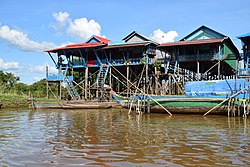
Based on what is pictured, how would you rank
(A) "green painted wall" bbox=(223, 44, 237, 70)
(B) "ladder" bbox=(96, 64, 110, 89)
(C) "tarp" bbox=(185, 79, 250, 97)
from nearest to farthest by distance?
(C) "tarp" bbox=(185, 79, 250, 97)
(A) "green painted wall" bbox=(223, 44, 237, 70)
(B) "ladder" bbox=(96, 64, 110, 89)

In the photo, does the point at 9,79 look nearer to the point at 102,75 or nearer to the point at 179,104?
the point at 102,75

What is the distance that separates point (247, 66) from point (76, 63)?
61.1ft

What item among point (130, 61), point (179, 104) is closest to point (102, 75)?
point (130, 61)

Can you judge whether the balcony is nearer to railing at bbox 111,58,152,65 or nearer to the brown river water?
railing at bbox 111,58,152,65

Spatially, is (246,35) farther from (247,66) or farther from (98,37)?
(98,37)

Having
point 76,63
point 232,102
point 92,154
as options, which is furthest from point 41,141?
point 76,63

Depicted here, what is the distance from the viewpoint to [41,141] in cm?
954

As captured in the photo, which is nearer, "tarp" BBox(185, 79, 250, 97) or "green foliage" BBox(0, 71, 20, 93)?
"tarp" BBox(185, 79, 250, 97)

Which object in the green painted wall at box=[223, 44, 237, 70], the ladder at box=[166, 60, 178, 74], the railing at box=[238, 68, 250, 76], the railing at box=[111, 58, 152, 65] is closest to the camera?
the railing at box=[238, 68, 250, 76]

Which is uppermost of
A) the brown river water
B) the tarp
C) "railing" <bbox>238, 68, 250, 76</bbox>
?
"railing" <bbox>238, 68, 250, 76</bbox>

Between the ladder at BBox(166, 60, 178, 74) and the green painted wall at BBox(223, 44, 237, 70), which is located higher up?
the green painted wall at BBox(223, 44, 237, 70)

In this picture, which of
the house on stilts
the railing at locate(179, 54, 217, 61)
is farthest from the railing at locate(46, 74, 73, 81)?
the railing at locate(179, 54, 217, 61)

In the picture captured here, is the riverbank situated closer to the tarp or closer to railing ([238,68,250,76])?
the tarp

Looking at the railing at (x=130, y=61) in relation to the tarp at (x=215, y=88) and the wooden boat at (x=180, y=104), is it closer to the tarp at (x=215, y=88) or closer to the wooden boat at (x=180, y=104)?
the wooden boat at (x=180, y=104)
